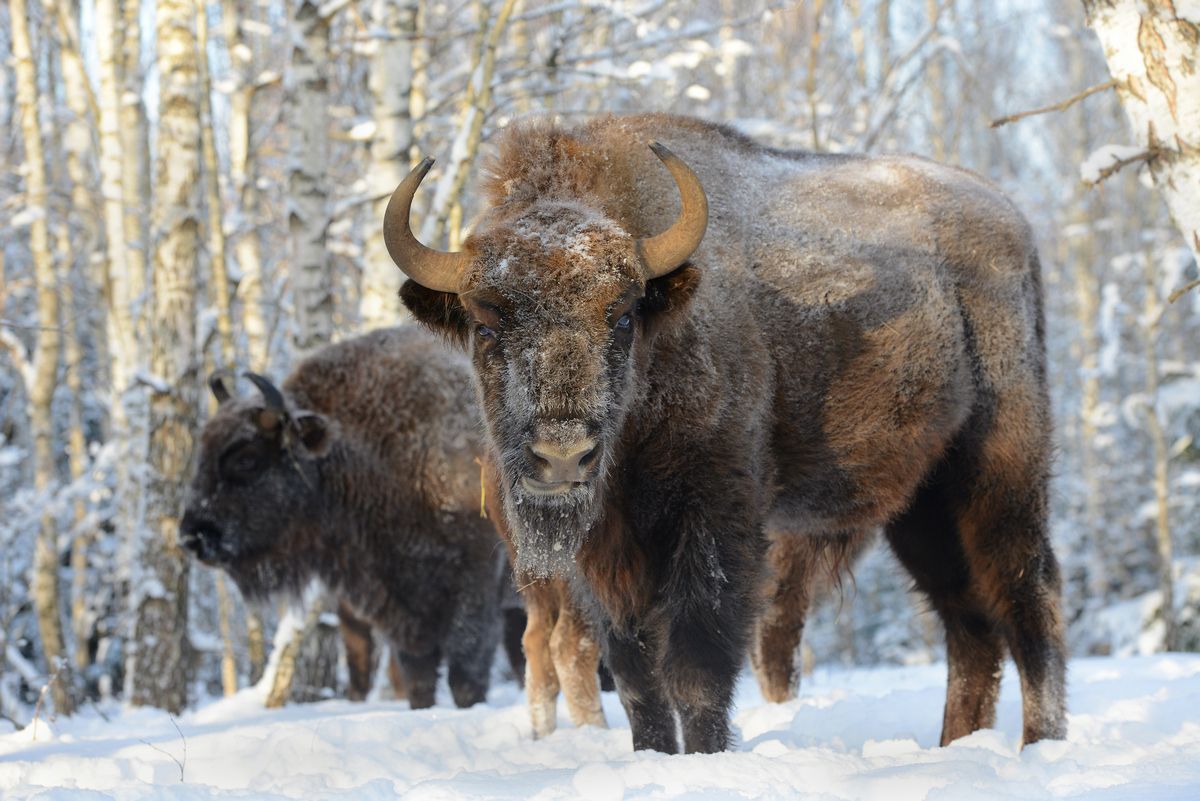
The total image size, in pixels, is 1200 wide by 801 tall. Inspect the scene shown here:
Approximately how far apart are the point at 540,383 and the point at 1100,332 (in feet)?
64.1

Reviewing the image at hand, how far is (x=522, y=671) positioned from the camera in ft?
31.1

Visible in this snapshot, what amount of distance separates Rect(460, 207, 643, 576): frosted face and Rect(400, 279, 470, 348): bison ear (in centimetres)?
13

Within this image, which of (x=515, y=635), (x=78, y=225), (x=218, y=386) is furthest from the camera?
(x=78, y=225)

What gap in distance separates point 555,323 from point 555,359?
136 mm

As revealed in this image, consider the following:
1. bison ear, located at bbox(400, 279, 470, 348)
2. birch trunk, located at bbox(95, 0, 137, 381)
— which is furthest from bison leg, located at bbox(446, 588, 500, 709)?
birch trunk, located at bbox(95, 0, 137, 381)

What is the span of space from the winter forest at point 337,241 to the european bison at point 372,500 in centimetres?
36

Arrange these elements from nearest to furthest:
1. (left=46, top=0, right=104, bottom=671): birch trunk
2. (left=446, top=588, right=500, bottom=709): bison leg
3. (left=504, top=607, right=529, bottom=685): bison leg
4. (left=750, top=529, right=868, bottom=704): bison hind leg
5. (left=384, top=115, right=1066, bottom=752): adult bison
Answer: (left=384, top=115, right=1066, bottom=752): adult bison → (left=750, top=529, right=868, bottom=704): bison hind leg → (left=446, top=588, right=500, bottom=709): bison leg → (left=504, top=607, right=529, bottom=685): bison leg → (left=46, top=0, right=104, bottom=671): birch trunk

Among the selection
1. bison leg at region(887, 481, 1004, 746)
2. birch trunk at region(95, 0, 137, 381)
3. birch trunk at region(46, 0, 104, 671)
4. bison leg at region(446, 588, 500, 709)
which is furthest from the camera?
birch trunk at region(46, 0, 104, 671)

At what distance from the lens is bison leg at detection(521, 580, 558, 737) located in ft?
19.2

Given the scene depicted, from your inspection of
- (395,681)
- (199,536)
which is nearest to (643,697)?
(199,536)

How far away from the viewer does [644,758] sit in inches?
152

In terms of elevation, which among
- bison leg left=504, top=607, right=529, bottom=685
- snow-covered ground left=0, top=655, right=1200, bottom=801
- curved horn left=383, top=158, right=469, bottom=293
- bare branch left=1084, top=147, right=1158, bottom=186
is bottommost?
bison leg left=504, top=607, right=529, bottom=685

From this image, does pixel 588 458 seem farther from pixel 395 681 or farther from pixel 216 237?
pixel 216 237

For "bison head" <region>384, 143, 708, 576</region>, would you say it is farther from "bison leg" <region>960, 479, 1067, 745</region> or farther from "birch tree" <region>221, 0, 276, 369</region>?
"birch tree" <region>221, 0, 276, 369</region>
